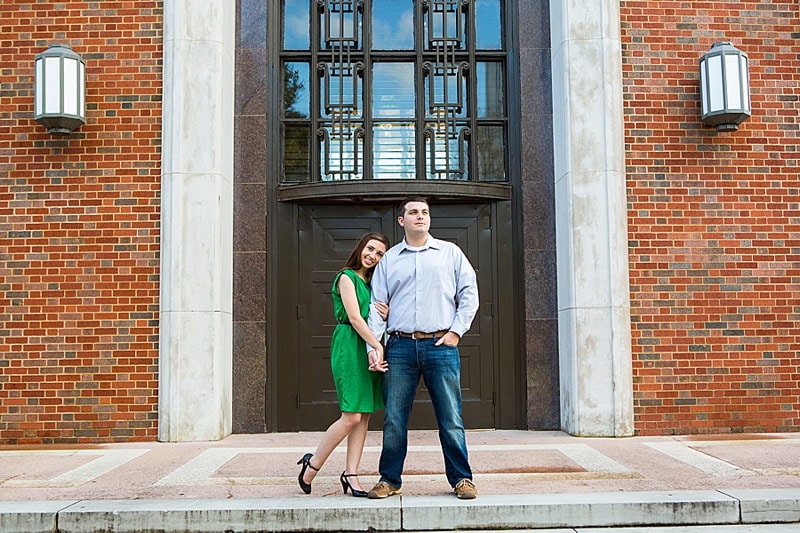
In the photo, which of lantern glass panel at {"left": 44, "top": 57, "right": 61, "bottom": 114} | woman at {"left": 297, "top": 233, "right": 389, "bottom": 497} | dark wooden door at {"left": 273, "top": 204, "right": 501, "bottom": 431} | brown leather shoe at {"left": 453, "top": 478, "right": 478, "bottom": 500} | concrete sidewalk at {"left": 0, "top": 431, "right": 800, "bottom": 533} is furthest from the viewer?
dark wooden door at {"left": 273, "top": 204, "right": 501, "bottom": 431}

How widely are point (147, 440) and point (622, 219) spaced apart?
16.5 feet

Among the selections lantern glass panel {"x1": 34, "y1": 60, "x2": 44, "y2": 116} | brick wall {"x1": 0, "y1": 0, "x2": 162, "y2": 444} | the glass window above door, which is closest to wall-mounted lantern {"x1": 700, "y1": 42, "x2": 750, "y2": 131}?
the glass window above door

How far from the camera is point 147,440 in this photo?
8133mm

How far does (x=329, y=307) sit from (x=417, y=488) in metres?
3.42

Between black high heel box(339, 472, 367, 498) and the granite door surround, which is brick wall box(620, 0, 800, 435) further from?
black high heel box(339, 472, 367, 498)

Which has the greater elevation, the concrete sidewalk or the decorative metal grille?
the decorative metal grille

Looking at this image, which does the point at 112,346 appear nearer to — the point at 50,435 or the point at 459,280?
the point at 50,435

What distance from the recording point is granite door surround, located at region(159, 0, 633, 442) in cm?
812

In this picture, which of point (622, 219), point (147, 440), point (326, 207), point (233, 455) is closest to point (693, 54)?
point (622, 219)

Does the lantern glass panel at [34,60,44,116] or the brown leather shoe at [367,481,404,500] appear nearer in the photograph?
the brown leather shoe at [367,481,404,500]

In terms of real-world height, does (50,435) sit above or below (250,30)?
below

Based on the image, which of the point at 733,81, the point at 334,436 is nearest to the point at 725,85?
the point at 733,81

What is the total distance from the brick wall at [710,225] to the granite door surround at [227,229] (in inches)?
8.5

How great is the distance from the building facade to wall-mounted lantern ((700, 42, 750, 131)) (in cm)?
23
